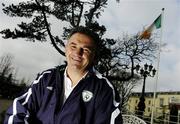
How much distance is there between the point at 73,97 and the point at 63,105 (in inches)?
3.2

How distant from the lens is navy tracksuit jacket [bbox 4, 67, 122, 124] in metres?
2.27

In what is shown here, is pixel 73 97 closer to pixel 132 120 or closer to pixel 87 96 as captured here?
pixel 87 96

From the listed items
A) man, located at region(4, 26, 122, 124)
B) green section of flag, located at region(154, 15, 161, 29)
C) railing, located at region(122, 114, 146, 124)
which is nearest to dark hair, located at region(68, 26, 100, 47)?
man, located at region(4, 26, 122, 124)

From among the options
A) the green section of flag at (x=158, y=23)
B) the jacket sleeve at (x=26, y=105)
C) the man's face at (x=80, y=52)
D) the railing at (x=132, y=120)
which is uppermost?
the green section of flag at (x=158, y=23)

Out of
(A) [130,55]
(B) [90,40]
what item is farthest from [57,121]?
(A) [130,55]

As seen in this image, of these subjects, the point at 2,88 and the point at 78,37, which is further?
the point at 2,88

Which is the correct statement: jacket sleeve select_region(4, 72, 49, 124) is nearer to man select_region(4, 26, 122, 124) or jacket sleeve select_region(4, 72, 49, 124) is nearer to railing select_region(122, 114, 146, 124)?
man select_region(4, 26, 122, 124)

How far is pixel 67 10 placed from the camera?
76.4ft

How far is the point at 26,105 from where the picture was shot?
2.32 meters

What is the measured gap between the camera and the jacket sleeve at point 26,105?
2.24 m

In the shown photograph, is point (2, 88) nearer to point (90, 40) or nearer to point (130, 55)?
point (130, 55)

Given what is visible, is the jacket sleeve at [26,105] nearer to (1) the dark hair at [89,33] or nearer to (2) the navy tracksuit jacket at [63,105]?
(2) the navy tracksuit jacket at [63,105]

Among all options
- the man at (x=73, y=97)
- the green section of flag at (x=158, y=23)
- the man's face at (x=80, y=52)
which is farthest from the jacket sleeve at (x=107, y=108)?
the green section of flag at (x=158, y=23)

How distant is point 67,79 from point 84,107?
9.4 inches
